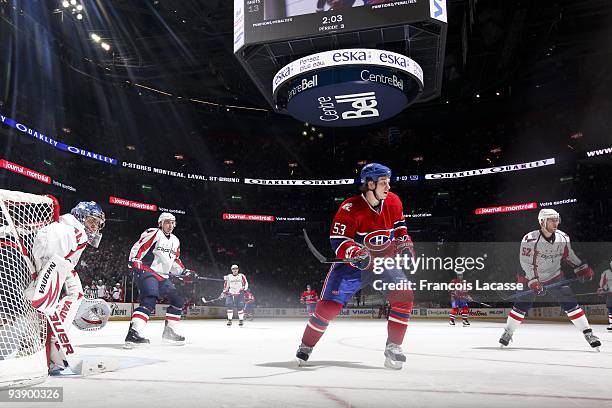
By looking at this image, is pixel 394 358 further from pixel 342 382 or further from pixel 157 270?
pixel 157 270

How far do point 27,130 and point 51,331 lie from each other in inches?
798

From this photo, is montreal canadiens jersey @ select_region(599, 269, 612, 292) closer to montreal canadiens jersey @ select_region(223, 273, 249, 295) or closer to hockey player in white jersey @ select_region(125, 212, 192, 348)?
montreal canadiens jersey @ select_region(223, 273, 249, 295)

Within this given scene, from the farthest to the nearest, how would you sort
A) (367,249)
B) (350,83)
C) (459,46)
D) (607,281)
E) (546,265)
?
1. (459,46)
2. (607,281)
3. (350,83)
4. (546,265)
5. (367,249)

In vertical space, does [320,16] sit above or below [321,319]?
above

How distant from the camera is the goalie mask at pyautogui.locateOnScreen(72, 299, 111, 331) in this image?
188 inches

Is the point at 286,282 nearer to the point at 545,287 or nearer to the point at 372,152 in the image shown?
the point at 372,152

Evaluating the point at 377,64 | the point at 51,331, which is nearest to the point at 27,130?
the point at 377,64

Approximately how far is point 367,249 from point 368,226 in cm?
25

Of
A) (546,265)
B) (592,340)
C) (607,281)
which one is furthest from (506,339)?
(607,281)

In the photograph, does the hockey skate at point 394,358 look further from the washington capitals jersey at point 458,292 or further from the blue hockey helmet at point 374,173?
the washington capitals jersey at point 458,292

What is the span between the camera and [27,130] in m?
21.3

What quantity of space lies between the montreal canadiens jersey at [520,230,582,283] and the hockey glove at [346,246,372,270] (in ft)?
11.2

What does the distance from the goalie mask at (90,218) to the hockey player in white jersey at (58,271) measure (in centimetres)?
46

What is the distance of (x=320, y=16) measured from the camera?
1098 cm
